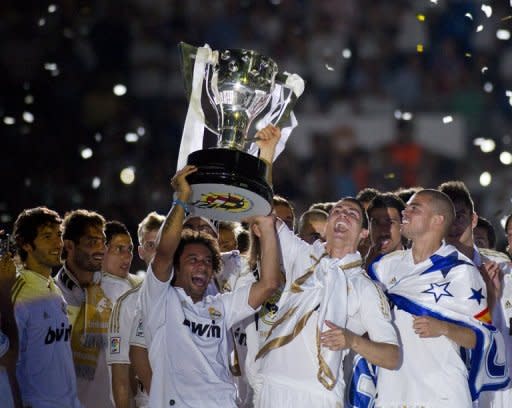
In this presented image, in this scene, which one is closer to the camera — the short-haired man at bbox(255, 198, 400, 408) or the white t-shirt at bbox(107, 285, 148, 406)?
the short-haired man at bbox(255, 198, 400, 408)

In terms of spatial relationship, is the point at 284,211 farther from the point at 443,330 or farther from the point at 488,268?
the point at 443,330

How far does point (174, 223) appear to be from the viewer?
4336mm

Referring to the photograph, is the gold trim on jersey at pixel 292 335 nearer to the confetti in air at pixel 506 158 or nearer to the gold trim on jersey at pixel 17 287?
the gold trim on jersey at pixel 17 287

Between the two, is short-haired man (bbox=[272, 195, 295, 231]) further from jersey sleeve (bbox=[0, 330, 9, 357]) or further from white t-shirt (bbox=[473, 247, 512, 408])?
jersey sleeve (bbox=[0, 330, 9, 357])

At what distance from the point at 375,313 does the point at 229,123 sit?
1.17 m

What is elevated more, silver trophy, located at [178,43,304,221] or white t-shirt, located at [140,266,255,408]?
silver trophy, located at [178,43,304,221]

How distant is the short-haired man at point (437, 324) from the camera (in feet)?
15.6

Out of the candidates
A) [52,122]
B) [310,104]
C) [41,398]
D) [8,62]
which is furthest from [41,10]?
[41,398]

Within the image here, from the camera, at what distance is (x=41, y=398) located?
17.0 feet

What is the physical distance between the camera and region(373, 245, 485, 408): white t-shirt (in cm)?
475

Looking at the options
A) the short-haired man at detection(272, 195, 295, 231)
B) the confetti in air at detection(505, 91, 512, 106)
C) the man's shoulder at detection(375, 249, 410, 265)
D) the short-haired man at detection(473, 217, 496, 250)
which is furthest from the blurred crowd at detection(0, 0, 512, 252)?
the man's shoulder at detection(375, 249, 410, 265)

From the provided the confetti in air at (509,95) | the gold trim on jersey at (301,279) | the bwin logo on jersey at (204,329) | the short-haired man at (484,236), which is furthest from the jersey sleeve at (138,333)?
the confetti in air at (509,95)

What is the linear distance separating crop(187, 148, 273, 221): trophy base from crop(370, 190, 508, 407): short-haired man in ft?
3.03

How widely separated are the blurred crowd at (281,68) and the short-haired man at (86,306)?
9.51 ft
